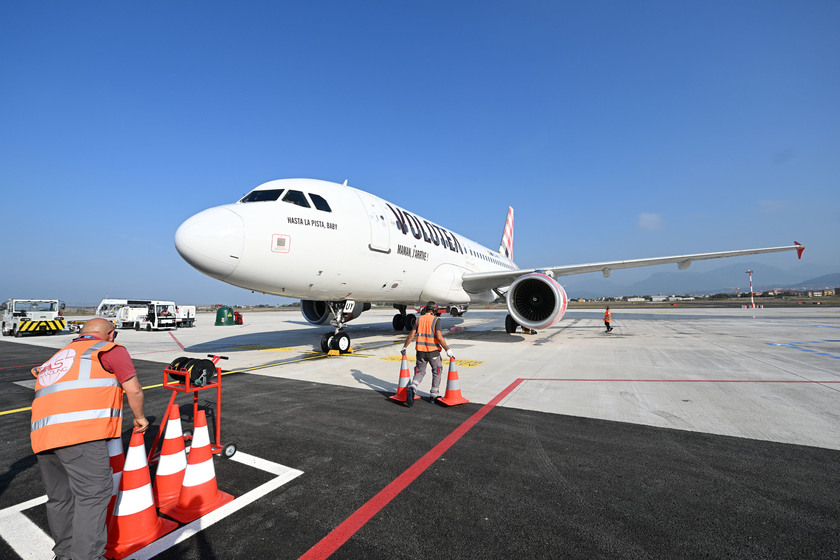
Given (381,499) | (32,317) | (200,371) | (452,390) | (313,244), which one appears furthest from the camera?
(32,317)

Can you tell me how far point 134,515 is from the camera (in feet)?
8.23

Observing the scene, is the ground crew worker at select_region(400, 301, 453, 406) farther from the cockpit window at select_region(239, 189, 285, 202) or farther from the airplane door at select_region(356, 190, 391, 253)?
the cockpit window at select_region(239, 189, 285, 202)

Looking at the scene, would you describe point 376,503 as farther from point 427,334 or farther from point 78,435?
point 427,334

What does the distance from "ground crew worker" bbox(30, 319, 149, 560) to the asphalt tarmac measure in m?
0.37

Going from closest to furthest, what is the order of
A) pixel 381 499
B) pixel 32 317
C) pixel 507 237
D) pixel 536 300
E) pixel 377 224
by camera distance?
1. pixel 381 499
2. pixel 377 224
3. pixel 536 300
4. pixel 32 317
5. pixel 507 237

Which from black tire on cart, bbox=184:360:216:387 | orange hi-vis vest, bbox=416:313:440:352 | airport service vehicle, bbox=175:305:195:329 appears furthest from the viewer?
airport service vehicle, bbox=175:305:195:329

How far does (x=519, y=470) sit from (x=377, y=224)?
771 cm

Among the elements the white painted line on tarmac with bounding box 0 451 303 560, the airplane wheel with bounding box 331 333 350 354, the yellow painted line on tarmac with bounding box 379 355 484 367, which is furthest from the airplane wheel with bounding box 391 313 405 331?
the white painted line on tarmac with bounding box 0 451 303 560

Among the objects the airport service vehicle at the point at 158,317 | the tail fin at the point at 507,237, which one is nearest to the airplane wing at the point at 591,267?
the tail fin at the point at 507,237

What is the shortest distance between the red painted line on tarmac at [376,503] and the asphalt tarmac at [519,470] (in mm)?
15

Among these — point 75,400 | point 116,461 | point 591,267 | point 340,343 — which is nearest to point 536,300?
point 591,267

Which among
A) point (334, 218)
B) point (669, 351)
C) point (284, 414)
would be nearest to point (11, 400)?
point (284, 414)

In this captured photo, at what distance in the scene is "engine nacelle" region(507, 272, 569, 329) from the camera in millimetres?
11602

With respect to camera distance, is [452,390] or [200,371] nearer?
[200,371]
